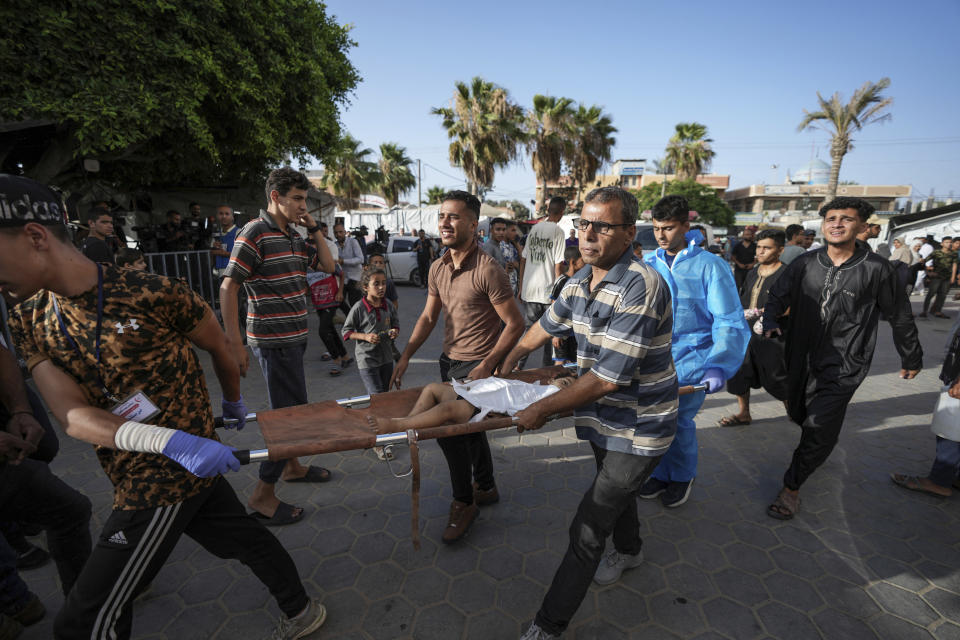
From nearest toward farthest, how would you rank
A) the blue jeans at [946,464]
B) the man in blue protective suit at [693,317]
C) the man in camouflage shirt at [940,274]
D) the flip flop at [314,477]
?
the man in blue protective suit at [693,317] < the blue jeans at [946,464] < the flip flop at [314,477] < the man in camouflage shirt at [940,274]

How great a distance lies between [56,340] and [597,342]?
208 cm

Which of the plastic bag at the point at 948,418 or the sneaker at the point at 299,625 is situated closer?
the sneaker at the point at 299,625

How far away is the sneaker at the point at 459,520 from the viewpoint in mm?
2965

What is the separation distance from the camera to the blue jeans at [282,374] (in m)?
3.25

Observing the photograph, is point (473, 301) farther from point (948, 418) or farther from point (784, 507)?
point (948, 418)

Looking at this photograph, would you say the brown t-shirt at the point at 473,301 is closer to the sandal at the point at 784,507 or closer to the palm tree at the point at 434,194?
the sandal at the point at 784,507

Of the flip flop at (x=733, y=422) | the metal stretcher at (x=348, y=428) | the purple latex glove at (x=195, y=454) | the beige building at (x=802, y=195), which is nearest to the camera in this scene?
the purple latex glove at (x=195, y=454)

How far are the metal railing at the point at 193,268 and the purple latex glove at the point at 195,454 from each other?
6508 mm

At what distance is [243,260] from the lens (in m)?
2.93

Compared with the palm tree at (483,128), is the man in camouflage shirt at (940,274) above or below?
below

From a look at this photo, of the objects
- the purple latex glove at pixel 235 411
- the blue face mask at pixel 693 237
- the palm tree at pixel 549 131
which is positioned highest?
the palm tree at pixel 549 131

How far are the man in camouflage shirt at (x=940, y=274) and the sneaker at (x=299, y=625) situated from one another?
12971 mm

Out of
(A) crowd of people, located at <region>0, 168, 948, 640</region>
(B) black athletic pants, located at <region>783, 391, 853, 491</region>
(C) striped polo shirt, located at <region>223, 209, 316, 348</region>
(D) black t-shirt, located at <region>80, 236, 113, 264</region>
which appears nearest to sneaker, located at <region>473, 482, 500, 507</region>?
(A) crowd of people, located at <region>0, 168, 948, 640</region>

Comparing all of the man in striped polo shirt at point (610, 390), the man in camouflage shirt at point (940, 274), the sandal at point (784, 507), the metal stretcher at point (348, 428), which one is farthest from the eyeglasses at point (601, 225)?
the man in camouflage shirt at point (940, 274)
